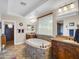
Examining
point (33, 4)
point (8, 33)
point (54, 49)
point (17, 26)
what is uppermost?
point (33, 4)

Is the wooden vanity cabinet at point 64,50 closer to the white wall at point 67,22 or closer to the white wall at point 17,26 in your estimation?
the white wall at point 67,22

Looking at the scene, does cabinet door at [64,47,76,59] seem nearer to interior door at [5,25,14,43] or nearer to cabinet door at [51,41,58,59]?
cabinet door at [51,41,58,59]

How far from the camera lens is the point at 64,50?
278 centimetres

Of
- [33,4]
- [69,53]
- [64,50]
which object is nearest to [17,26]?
[33,4]

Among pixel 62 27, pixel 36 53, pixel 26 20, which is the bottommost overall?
pixel 36 53

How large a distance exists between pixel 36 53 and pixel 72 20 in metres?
2.00

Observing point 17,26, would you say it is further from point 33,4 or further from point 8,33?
point 33,4

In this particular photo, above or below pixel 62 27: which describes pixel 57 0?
above

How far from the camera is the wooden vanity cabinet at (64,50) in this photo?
2.42m

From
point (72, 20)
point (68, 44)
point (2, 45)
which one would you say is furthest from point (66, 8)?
point (2, 45)

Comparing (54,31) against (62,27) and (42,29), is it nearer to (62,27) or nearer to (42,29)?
(62,27)

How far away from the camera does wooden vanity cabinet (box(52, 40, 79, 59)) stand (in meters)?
2.42

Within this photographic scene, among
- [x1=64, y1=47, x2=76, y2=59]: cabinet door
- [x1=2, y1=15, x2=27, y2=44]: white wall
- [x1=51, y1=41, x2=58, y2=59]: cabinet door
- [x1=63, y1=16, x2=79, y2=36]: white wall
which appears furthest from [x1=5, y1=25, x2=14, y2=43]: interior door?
[x1=64, y1=47, x2=76, y2=59]: cabinet door

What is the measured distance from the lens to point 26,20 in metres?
7.98
